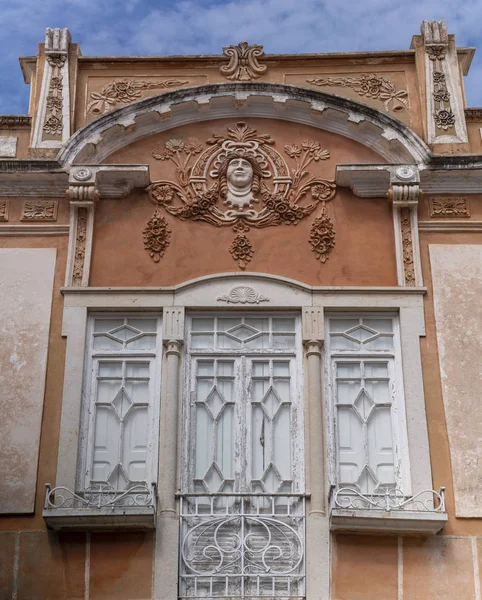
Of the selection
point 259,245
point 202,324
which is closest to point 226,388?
point 202,324

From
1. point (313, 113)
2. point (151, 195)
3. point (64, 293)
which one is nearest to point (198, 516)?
point (64, 293)

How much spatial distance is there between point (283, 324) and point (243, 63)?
10.8ft

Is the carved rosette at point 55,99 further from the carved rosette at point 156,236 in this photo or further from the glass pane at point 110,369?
the glass pane at point 110,369

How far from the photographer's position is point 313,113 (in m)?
13.0

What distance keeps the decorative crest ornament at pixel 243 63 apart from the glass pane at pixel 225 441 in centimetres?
399

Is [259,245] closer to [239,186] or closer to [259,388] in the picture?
[239,186]

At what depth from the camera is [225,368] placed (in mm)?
11742

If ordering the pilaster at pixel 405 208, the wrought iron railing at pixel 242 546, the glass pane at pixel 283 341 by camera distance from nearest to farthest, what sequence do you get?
1. the wrought iron railing at pixel 242 546
2. the glass pane at pixel 283 341
3. the pilaster at pixel 405 208

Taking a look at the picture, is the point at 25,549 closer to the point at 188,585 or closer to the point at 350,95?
the point at 188,585

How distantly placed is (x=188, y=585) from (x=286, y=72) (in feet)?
19.4

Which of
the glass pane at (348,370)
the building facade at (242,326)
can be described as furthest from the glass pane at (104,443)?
the glass pane at (348,370)

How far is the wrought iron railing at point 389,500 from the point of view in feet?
35.4

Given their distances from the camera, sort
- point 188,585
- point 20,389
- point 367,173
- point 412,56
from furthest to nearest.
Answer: point 412,56 < point 367,173 < point 20,389 < point 188,585

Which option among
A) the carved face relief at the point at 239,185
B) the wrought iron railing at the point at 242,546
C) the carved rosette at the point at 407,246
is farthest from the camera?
the carved face relief at the point at 239,185
